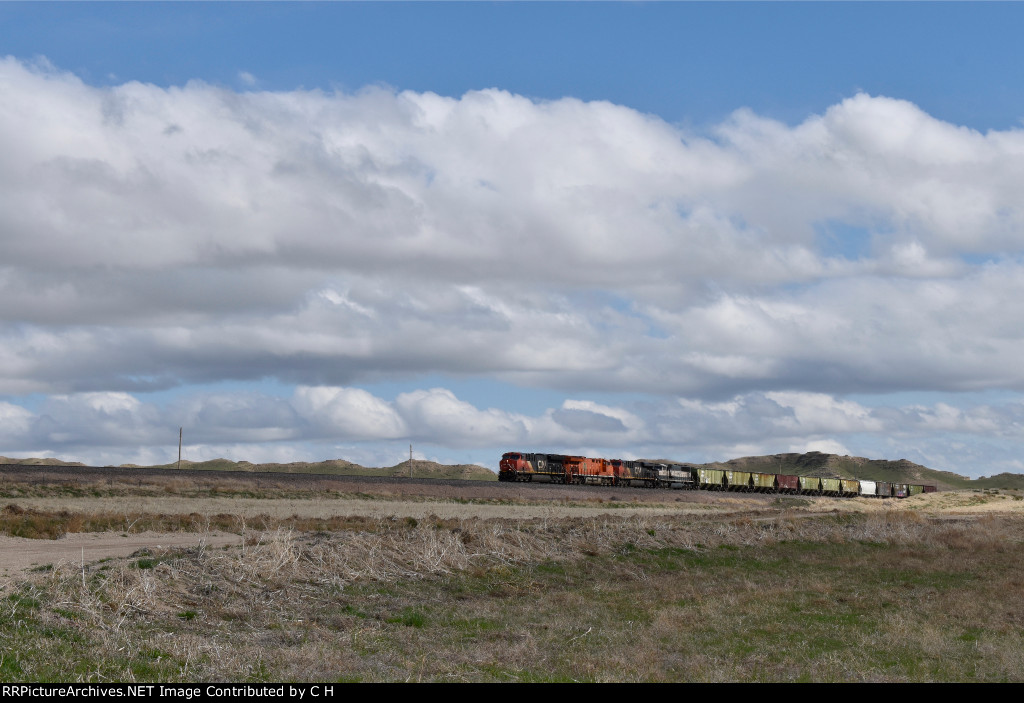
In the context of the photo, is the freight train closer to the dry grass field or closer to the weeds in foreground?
the dry grass field

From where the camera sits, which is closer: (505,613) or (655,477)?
(505,613)

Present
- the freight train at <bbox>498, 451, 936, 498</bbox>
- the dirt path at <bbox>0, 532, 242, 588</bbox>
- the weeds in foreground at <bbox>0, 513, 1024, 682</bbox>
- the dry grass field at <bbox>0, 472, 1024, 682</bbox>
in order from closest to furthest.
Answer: the weeds in foreground at <bbox>0, 513, 1024, 682</bbox> < the dry grass field at <bbox>0, 472, 1024, 682</bbox> < the dirt path at <bbox>0, 532, 242, 588</bbox> < the freight train at <bbox>498, 451, 936, 498</bbox>

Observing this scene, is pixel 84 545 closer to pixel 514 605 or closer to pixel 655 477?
pixel 514 605

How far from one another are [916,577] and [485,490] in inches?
2268

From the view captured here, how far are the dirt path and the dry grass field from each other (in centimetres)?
60

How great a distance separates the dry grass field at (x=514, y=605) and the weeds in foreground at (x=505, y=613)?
3.0 inches

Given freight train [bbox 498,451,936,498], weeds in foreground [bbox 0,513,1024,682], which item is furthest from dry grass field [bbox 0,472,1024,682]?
freight train [bbox 498,451,936,498]

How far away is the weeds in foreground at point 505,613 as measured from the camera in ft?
52.8

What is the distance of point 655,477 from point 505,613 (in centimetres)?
10236

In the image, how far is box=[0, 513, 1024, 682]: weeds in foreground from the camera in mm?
16094

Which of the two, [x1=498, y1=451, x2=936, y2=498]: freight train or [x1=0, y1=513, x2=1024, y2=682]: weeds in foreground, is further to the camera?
[x1=498, y1=451, x2=936, y2=498]: freight train

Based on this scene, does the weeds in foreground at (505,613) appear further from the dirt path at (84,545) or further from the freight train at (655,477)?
the freight train at (655,477)

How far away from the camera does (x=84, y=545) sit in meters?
31.2

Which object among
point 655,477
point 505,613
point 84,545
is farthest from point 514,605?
point 655,477
